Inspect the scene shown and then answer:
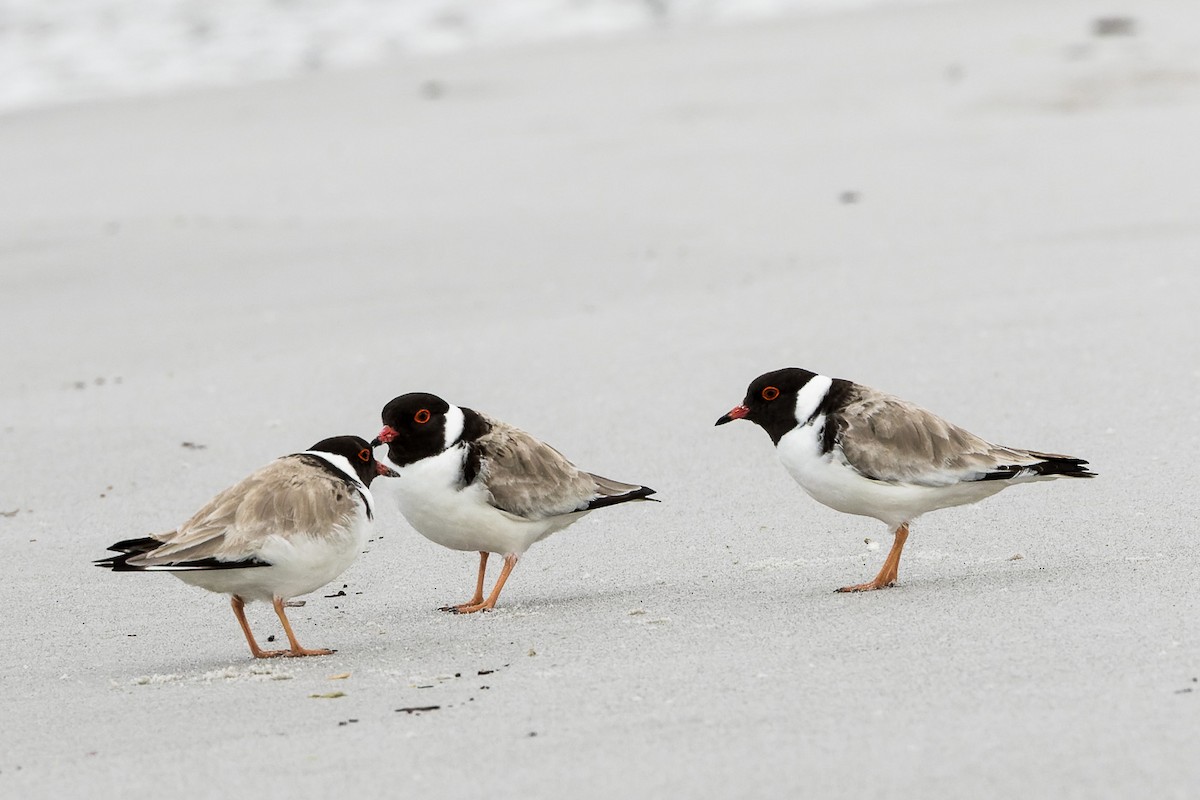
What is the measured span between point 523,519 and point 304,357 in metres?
3.51

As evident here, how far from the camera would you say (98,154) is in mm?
13922

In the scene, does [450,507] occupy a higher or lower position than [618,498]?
higher

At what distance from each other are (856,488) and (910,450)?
262 millimetres

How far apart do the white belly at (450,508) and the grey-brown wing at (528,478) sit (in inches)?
2.1

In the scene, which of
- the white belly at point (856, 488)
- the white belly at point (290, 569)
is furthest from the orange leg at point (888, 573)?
the white belly at point (290, 569)

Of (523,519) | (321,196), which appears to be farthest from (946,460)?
(321,196)

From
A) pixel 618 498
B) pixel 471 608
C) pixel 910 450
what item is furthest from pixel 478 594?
pixel 910 450

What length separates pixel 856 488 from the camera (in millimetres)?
5742

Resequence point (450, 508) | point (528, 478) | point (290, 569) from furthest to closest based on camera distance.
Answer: point (528, 478)
point (450, 508)
point (290, 569)

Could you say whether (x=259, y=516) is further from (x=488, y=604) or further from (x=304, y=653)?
(x=488, y=604)

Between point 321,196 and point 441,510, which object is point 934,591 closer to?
point 441,510

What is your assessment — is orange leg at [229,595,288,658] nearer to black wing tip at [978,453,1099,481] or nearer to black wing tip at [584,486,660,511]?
black wing tip at [584,486,660,511]

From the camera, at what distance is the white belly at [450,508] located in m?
5.82

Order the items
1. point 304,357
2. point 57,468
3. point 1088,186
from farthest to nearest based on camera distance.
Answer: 1. point 1088,186
2. point 304,357
3. point 57,468
